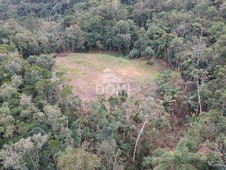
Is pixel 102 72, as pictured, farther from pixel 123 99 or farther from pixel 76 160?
pixel 76 160

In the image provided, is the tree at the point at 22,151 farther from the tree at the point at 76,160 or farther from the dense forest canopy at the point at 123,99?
the tree at the point at 76,160

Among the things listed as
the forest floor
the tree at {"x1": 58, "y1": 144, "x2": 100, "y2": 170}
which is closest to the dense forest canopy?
the tree at {"x1": 58, "y1": 144, "x2": 100, "y2": 170}

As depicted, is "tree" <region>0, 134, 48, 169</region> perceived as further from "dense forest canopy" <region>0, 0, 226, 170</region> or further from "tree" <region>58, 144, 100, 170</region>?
"tree" <region>58, 144, 100, 170</region>

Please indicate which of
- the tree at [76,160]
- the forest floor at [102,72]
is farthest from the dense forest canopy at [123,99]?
the forest floor at [102,72]

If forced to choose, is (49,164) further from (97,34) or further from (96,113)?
(97,34)

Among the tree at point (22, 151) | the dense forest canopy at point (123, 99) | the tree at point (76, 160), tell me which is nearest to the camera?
the tree at point (76, 160)
